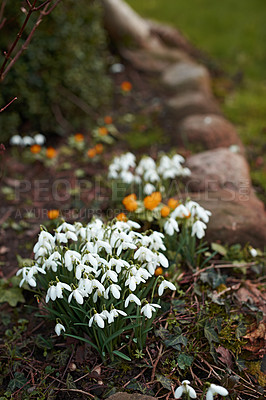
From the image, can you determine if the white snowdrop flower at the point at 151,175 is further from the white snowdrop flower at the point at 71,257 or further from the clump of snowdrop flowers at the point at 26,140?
the clump of snowdrop flowers at the point at 26,140

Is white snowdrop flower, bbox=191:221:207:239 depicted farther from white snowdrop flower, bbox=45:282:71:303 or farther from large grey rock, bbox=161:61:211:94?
large grey rock, bbox=161:61:211:94

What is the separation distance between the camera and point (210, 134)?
4.28 metres

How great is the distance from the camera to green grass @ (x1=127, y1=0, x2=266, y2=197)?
199 inches

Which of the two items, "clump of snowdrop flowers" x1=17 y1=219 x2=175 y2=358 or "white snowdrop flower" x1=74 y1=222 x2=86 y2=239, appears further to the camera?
"white snowdrop flower" x1=74 y1=222 x2=86 y2=239

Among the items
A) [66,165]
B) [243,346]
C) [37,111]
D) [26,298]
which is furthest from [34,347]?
[37,111]

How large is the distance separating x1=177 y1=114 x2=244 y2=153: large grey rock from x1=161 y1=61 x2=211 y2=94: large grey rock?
1037mm

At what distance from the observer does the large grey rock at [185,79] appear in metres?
5.34

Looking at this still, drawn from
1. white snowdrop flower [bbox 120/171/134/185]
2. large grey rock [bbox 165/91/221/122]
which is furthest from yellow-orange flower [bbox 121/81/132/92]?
white snowdrop flower [bbox 120/171/134/185]

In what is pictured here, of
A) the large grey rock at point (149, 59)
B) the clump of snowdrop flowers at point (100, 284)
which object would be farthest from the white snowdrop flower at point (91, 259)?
the large grey rock at point (149, 59)

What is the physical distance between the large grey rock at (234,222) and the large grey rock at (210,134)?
1311 millimetres

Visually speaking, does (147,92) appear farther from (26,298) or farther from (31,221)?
(26,298)

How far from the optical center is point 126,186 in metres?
3.32

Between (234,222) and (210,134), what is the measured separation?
1620 millimetres

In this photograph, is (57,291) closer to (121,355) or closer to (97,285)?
(97,285)
